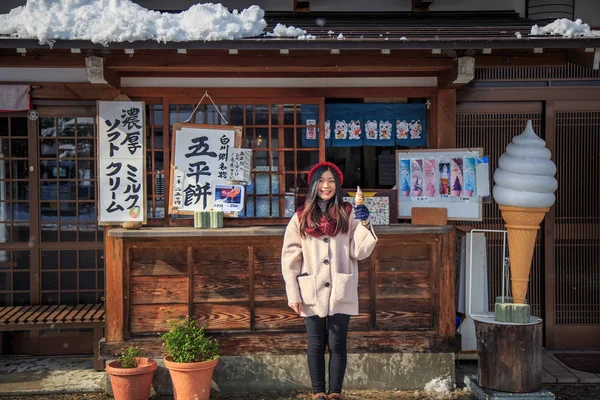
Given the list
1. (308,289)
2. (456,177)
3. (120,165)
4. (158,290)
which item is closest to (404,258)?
(456,177)

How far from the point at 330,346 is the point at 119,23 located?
13.3 ft

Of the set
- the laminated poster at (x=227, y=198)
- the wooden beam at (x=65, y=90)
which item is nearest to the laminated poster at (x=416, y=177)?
the laminated poster at (x=227, y=198)

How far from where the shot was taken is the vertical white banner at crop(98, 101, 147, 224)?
27.0 feet

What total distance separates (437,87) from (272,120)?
7.40 ft

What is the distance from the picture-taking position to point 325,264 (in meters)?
6.70

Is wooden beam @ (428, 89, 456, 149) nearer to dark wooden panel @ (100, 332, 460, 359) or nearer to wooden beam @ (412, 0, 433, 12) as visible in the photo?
wooden beam @ (412, 0, 433, 12)

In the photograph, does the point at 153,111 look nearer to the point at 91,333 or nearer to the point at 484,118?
the point at 91,333

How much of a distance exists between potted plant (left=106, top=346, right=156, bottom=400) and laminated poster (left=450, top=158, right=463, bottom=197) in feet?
14.4

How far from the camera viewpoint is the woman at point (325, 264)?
6.68m

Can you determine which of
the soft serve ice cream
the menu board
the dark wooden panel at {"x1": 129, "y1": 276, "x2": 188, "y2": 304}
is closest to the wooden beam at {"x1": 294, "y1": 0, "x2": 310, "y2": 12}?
the menu board

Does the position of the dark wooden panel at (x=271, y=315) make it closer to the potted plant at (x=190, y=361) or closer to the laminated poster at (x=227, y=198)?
the potted plant at (x=190, y=361)

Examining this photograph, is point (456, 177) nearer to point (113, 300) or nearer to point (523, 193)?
point (523, 193)

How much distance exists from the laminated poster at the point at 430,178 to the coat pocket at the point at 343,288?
249cm

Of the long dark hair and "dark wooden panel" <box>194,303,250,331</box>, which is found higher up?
the long dark hair
